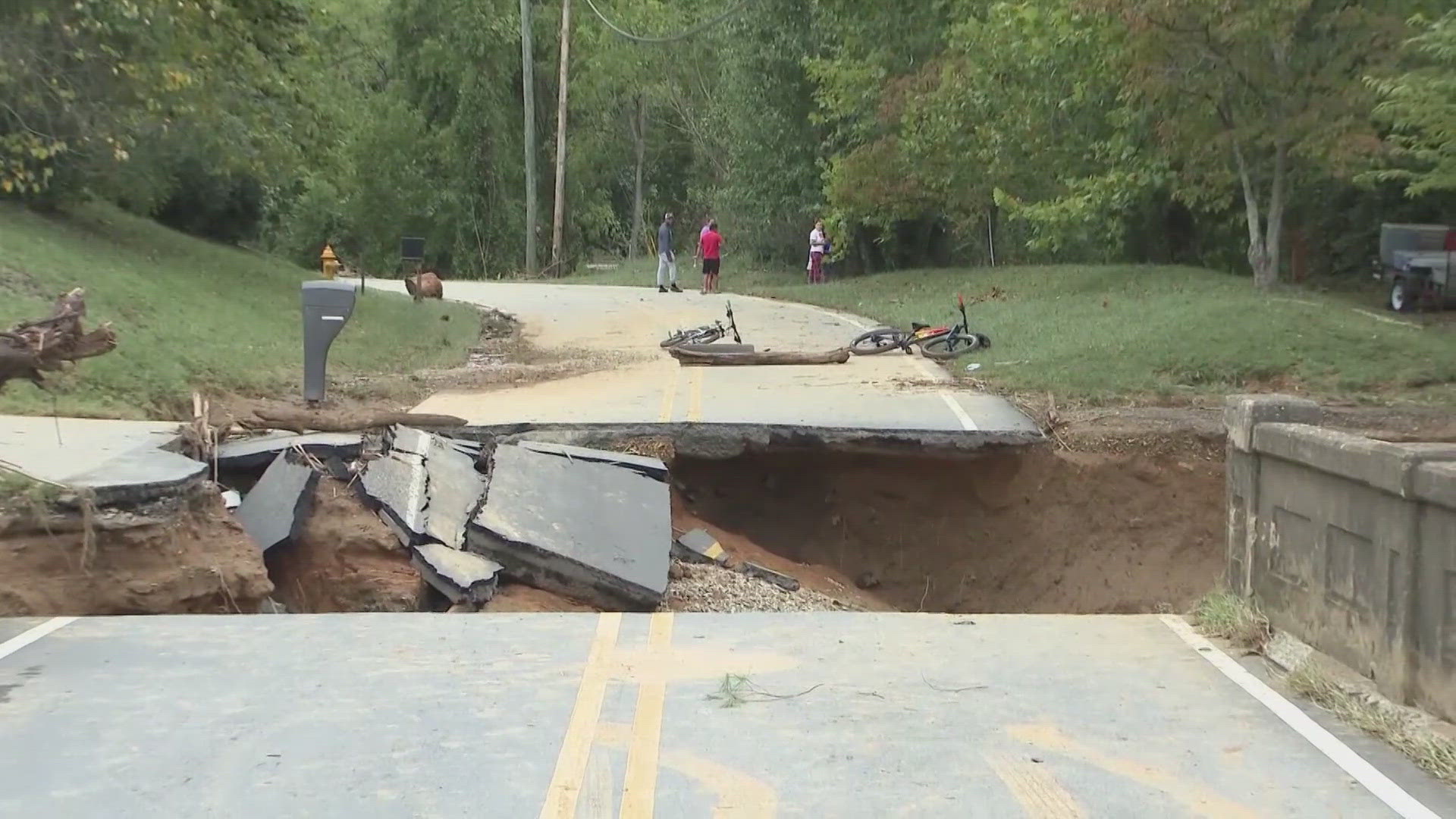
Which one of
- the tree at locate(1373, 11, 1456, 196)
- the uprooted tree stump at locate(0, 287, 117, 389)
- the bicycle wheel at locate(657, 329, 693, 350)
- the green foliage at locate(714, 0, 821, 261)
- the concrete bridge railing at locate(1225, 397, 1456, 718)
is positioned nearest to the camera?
the concrete bridge railing at locate(1225, 397, 1456, 718)

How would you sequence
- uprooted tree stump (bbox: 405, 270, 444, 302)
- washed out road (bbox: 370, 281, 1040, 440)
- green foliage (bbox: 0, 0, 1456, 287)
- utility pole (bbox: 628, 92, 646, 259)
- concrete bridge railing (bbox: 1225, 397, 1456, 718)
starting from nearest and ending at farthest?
concrete bridge railing (bbox: 1225, 397, 1456, 718) → washed out road (bbox: 370, 281, 1040, 440) → green foliage (bbox: 0, 0, 1456, 287) → uprooted tree stump (bbox: 405, 270, 444, 302) → utility pole (bbox: 628, 92, 646, 259)

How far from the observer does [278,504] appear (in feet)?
31.1

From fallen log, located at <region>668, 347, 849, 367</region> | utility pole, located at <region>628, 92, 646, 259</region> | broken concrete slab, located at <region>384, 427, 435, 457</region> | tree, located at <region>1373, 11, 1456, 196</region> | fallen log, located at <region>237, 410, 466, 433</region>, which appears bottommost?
broken concrete slab, located at <region>384, 427, 435, 457</region>

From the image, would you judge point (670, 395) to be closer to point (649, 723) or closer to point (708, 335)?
point (708, 335)

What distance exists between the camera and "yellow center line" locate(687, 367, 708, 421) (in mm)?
12766

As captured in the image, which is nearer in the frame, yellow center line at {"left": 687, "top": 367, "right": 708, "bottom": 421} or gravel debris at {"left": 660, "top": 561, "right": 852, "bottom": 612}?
gravel debris at {"left": 660, "top": 561, "right": 852, "bottom": 612}

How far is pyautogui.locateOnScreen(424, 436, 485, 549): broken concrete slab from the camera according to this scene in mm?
9297

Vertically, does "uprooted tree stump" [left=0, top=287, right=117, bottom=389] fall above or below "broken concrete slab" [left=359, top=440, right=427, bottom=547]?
above

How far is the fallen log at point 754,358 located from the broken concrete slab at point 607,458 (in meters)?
6.50

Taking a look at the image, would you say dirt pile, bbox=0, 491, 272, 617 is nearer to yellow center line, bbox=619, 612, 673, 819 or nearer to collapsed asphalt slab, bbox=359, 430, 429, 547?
collapsed asphalt slab, bbox=359, 430, 429, 547

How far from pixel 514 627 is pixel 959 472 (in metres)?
6.12

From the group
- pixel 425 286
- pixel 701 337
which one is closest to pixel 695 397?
pixel 701 337

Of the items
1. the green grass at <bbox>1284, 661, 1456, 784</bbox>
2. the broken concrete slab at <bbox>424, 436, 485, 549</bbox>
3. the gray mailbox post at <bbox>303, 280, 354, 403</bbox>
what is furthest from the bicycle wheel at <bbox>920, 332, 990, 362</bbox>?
the green grass at <bbox>1284, 661, 1456, 784</bbox>

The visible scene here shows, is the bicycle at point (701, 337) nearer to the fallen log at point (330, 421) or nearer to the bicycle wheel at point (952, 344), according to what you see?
the bicycle wheel at point (952, 344)
